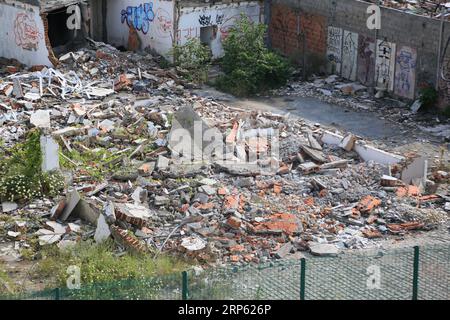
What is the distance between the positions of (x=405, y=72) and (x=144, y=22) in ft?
29.3

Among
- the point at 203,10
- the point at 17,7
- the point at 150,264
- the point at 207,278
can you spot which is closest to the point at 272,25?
the point at 203,10

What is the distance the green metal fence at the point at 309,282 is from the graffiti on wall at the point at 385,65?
44.1 ft

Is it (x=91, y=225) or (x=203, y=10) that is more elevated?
(x=203, y=10)

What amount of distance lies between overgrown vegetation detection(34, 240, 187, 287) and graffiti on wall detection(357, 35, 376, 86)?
13.4 m

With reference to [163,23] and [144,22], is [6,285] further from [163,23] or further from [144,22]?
[144,22]

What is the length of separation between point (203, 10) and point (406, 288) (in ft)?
56.5

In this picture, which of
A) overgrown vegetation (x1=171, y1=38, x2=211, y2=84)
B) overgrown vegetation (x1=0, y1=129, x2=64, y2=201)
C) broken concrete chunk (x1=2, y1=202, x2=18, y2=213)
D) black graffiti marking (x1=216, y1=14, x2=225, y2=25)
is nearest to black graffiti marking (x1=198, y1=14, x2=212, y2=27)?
black graffiti marking (x1=216, y1=14, x2=225, y2=25)

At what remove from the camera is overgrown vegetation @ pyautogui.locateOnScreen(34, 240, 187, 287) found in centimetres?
1511

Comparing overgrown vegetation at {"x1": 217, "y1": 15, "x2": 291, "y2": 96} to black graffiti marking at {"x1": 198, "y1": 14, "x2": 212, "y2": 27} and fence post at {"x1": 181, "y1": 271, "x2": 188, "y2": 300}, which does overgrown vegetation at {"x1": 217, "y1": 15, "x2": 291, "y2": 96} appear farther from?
fence post at {"x1": 181, "y1": 271, "x2": 188, "y2": 300}

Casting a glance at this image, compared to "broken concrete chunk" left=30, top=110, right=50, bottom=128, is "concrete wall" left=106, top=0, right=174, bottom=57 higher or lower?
higher

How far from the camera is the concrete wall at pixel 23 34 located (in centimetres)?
2780

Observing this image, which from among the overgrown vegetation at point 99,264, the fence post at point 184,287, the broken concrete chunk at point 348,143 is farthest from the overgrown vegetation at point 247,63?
the fence post at point 184,287

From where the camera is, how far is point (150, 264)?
1564 cm
